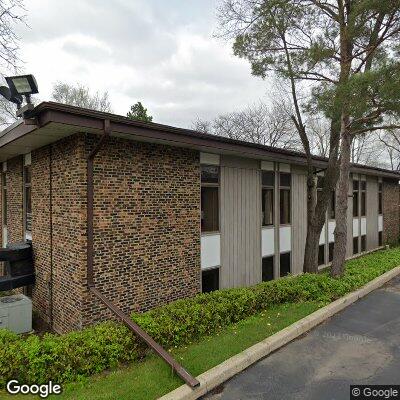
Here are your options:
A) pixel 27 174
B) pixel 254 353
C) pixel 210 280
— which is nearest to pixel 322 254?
pixel 210 280

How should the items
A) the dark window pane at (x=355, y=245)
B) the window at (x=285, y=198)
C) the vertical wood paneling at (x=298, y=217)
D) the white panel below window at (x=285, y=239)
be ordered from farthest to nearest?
the dark window pane at (x=355, y=245)
the vertical wood paneling at (x=298, y=217)
the window at (x=285, y=198)
the white panel below window at (x=285, y=239)

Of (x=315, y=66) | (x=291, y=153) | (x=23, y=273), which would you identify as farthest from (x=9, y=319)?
(x=315, y=66)

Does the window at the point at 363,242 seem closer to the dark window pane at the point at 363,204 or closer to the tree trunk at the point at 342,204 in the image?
the dark window pane at the point at 363,204

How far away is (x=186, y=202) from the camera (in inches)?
329

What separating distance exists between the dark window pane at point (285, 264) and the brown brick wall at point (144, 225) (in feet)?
12.8

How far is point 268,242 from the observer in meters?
10.7

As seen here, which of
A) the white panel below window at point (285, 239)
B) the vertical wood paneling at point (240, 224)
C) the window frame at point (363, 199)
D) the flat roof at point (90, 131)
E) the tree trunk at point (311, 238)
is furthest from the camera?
the window frame at point (363, 199)

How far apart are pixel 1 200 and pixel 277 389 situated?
Answer: 446 inches

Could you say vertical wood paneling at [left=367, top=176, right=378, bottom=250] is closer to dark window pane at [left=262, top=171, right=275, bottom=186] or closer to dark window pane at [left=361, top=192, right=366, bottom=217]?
dark window pane at [left=361, top=192, right=366, bottom=217]

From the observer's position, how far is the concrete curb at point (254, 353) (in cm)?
440

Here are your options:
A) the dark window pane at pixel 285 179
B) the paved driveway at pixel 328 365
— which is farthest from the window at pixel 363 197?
the paved driveway at pixel 328 365

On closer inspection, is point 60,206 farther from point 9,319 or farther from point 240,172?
point 240,172

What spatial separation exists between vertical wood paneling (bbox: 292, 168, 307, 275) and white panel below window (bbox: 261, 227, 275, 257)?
3.93 feet

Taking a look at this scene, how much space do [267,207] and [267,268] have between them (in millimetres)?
1940
